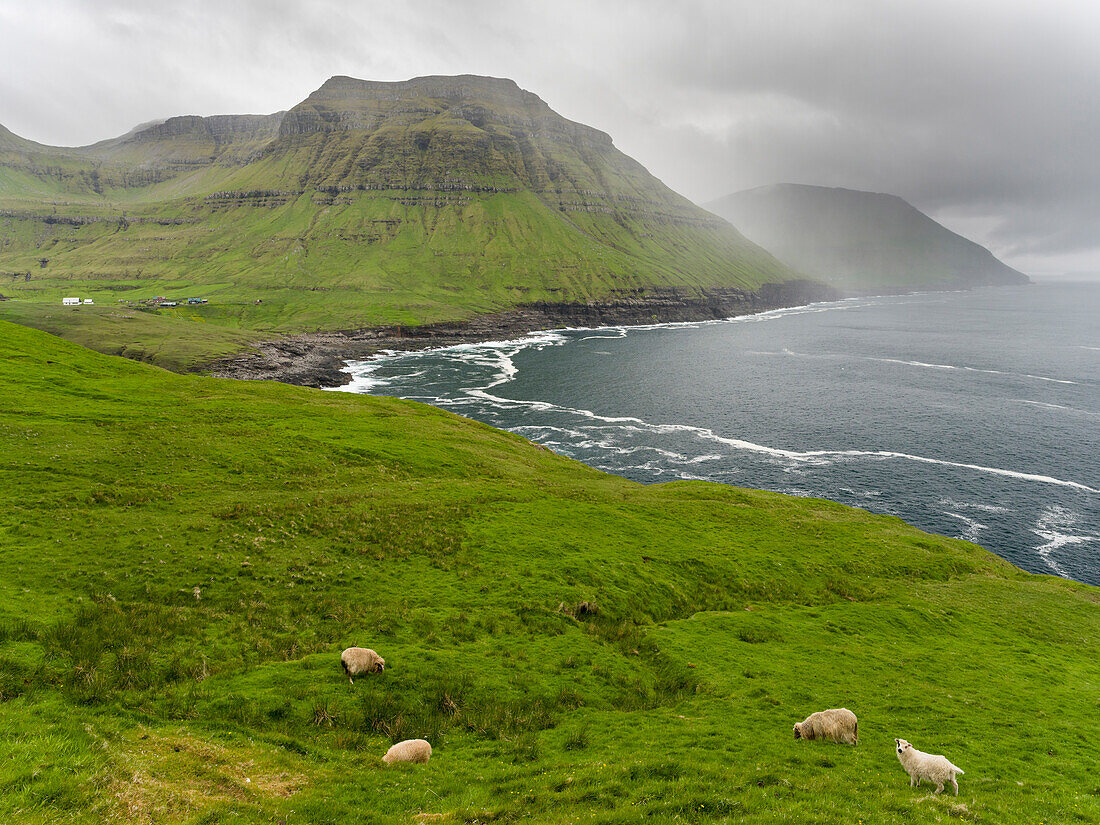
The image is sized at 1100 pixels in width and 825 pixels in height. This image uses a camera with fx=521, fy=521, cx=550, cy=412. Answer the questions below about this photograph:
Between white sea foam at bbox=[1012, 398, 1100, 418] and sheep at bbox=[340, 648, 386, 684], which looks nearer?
sheep at bbox=[340, 648, 386, 684]

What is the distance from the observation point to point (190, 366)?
14862 centimetres

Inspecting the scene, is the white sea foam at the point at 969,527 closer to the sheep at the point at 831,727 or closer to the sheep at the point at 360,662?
the sheep at the point at 831,727

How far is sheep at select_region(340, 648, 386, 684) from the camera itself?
23000 millimetres

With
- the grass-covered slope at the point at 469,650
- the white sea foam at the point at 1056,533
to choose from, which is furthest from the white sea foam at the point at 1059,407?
the grass-covered slope at the point at 469,650

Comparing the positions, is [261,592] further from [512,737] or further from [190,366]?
[190,366]

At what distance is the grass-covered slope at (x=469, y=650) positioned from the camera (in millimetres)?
16625

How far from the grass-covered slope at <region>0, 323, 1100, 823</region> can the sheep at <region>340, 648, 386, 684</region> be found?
25.6 inches

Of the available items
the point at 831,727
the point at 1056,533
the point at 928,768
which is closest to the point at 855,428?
the point at 1056,533

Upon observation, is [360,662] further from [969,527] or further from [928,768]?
[969,527]

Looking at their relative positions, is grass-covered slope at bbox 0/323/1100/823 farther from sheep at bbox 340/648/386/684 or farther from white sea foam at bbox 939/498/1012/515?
white sea foam at bbox 939/498/1012/515

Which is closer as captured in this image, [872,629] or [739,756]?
[739,756]

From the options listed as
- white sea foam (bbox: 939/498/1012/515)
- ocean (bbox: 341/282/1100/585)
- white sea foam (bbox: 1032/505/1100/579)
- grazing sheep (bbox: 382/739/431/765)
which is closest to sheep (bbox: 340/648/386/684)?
→ grazing sheep (bbox: 382/739/431/765)

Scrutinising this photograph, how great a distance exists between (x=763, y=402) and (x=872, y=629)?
377 feet


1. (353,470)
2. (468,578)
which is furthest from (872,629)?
(353,470)
